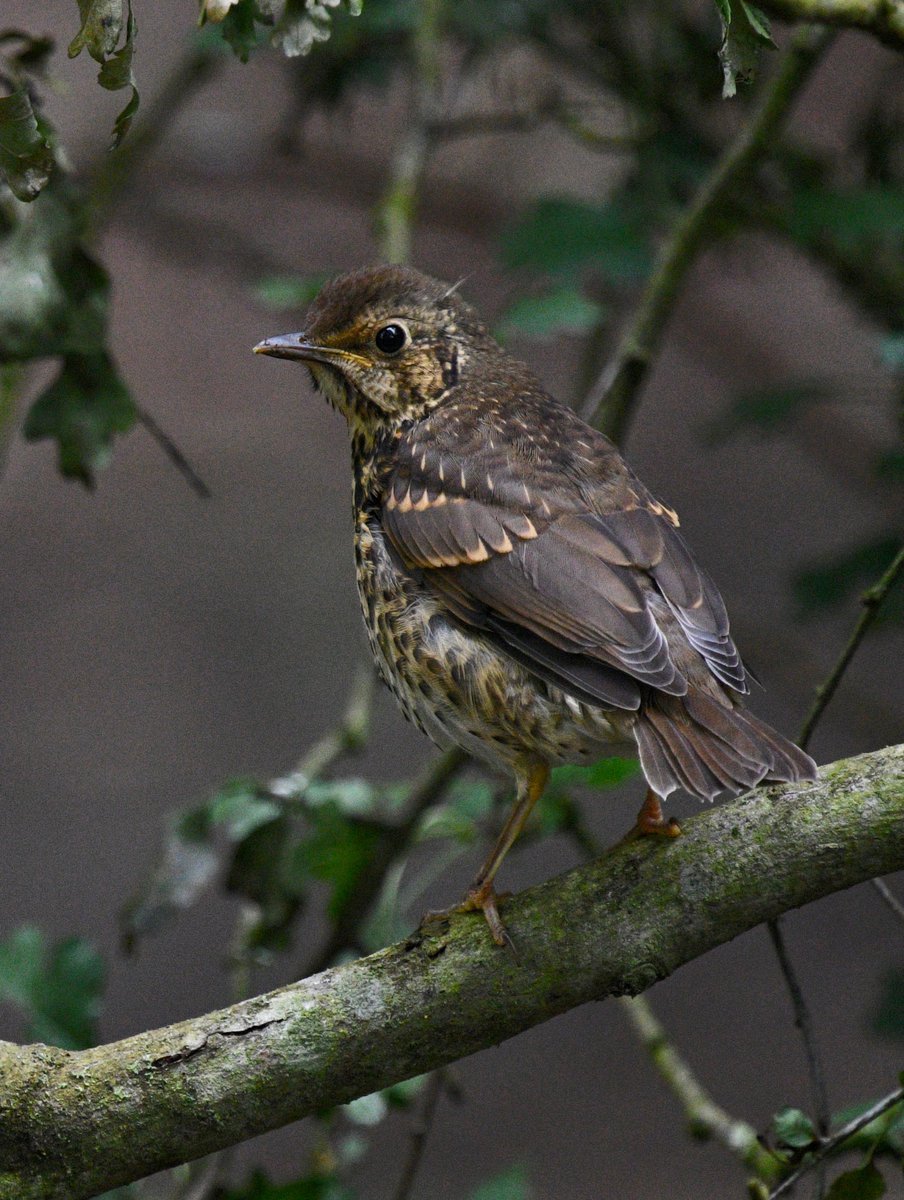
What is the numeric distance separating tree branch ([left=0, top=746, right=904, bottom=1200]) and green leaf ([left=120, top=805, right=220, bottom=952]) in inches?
50.1

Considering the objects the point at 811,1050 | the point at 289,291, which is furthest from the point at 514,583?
the point at 289,291

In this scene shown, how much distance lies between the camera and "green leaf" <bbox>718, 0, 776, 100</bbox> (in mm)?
2352

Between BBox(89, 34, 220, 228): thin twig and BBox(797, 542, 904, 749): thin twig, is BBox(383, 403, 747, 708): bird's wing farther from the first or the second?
BBox(89, 34, 220, 228): thin twig

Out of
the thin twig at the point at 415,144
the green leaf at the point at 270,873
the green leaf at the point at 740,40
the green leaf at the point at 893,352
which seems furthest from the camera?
the thin twig at the point at 415,144

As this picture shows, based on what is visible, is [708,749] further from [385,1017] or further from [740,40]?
[740,40]

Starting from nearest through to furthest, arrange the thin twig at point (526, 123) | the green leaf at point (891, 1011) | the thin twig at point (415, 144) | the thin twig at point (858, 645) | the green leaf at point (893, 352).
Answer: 1. the thin twig at point (858, 645)
2. the green leaf at point (893, 352)
3. the green leaf at point (891, 1011)
4. the thin twig at point (415, 144)
5. the thin twig at point (526, 123)

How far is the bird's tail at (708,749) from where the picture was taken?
254 cm

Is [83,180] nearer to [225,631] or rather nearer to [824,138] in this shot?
[225,631]

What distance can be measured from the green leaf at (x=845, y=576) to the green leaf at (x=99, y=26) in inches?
111

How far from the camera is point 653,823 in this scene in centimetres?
273

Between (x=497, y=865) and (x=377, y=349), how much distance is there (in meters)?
1.33

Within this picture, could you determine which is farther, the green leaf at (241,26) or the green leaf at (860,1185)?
the green leaf at (860,1185)

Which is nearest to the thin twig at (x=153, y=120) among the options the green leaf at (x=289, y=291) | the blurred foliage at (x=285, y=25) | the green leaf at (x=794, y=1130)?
the green leaf at (x=289, y=291)

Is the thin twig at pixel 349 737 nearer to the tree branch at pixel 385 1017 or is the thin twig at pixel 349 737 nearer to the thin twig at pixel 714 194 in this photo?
the thin twig at pixel 714 194
